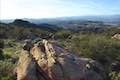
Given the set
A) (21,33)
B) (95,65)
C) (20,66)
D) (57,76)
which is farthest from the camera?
(21,33)

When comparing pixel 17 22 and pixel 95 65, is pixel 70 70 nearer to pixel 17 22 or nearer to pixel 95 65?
pixel 95 65

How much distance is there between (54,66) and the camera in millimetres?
16422

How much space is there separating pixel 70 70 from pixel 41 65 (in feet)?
5.49

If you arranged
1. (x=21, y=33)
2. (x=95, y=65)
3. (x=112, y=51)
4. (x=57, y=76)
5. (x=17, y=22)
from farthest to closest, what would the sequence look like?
(x=17, y=22) < (x=21, y=33) < (x=112, y=51) < (x=95, y=65) < (x=57, y=76)

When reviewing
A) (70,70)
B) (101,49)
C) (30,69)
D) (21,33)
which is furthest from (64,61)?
(21,33)

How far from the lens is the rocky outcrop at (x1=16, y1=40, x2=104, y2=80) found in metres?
16.3

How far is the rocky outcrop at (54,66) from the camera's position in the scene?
53.4ft

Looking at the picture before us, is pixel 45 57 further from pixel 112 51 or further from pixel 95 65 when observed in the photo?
pixel 112 51

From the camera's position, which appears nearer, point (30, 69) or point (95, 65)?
point (30, 69)

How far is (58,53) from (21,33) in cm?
5775

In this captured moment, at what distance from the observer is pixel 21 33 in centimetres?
7456

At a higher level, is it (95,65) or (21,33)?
(95,65)

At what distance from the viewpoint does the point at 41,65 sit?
1686 centimetres

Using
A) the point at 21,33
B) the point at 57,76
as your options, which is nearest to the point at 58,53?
the point at 57,76
